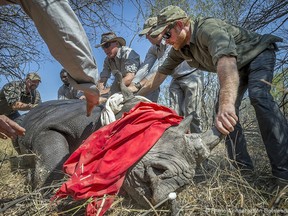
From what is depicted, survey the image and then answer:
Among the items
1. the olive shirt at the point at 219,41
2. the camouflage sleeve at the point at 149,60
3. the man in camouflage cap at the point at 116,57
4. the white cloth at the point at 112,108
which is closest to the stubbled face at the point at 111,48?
the man in camouflage cap at the point at 116,57

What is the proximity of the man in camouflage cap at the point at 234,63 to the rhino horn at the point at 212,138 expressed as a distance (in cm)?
5

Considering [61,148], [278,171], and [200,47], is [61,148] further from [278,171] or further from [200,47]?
[278,171]

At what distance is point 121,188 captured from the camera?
262cm

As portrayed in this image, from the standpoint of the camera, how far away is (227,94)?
2791 mm

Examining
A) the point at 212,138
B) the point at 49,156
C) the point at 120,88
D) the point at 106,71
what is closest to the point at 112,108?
the point at 120,88

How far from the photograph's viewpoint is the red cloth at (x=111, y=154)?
8.04 ft

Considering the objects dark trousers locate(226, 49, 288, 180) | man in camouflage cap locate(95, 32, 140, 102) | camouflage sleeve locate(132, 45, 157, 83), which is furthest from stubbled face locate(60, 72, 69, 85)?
dark trousers locate(226, 49, 288, 180)


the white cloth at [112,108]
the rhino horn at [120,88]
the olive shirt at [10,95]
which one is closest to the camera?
the white cloth at [112,108]

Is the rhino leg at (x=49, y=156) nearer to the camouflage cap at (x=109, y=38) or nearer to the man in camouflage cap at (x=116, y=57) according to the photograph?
the man in camouflage cap at (x=116, y=57)

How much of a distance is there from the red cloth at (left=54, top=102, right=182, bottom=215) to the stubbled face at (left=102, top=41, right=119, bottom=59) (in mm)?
3387

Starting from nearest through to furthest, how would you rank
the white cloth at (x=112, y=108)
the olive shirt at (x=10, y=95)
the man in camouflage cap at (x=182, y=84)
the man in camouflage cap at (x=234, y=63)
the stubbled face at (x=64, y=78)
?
the man in camouflage cap at (x=234, y=63), the white cloth at (x=112, y=108), the man in camouflage cap at (x=182, y=84), the olive shirt at (x=10, y=95), the stubbled face at (x=64, y=78)

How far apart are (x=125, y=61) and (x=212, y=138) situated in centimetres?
379

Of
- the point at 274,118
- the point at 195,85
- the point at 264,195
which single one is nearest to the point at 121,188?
the point at 264,195

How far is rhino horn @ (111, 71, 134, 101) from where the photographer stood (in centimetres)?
367
